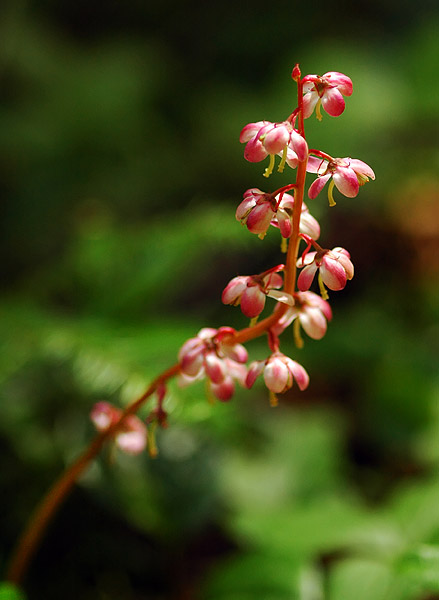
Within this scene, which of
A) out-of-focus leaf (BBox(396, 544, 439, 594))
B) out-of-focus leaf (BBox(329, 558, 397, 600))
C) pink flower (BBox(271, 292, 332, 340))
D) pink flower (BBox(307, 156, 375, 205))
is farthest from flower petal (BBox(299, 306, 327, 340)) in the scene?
out-of-focus leaf (BBox(329, 558, 397, 600))

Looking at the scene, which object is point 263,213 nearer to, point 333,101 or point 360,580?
point 333,101

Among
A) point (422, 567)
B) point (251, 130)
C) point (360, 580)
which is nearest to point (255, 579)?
point (360, 580)

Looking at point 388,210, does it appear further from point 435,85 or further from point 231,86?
point 231,86

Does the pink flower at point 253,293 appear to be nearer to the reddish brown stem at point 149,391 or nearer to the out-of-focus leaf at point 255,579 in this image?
the reddish brown stem at point 149,391

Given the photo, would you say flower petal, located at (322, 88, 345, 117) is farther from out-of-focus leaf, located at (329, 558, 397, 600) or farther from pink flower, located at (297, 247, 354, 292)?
out-of-focus leaf, located at (329, 558, 397, 600)

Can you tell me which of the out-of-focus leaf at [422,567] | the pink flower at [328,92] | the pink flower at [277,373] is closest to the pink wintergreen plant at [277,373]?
the pink flower at [277,373]

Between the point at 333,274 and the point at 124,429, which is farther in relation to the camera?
the point at 124,429

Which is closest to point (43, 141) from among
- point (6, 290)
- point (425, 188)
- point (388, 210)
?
point (6, 290)

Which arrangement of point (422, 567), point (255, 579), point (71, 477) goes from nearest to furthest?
point (71, 477) → point (422, 567) → point (255, 579)
